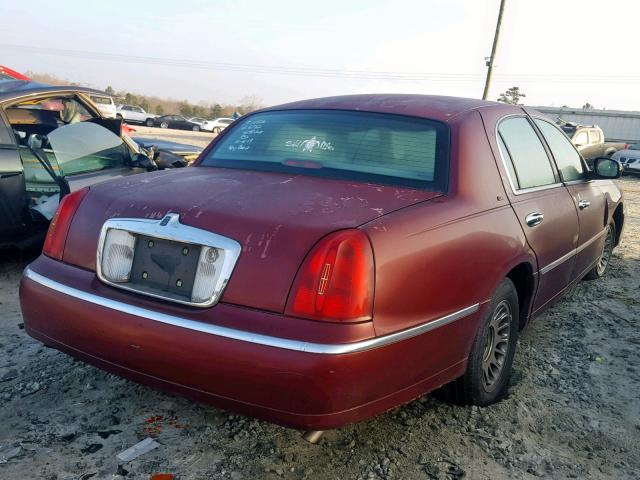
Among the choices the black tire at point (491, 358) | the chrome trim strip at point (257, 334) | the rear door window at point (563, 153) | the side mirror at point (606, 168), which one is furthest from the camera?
the side mirror at point (606, 168)

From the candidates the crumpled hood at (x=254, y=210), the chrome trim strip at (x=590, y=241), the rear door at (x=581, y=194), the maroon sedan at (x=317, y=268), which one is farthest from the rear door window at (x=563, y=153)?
the crumpled hood at (x=254, y=210)

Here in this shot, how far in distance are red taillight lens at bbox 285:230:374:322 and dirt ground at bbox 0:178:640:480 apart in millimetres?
767

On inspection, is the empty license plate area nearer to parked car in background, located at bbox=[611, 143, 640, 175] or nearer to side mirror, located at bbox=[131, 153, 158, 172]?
side mirror, located at bbox=[131, 153, 158, 172]

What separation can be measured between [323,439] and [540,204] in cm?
178

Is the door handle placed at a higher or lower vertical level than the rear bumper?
higher

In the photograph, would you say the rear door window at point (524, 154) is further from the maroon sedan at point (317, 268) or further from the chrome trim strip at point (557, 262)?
the chrome trim strip at point (557, 262)

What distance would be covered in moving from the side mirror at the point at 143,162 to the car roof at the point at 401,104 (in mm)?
2128

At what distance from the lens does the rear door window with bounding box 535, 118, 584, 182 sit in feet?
12.9

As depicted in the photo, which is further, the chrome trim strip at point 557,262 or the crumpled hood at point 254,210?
the chrome trim strip at point 557,262

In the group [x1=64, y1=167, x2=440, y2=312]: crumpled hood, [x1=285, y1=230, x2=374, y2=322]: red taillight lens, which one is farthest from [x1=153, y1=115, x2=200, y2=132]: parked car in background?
[x1=285, y1=230, x2=374, y2=322]: red taillight lens

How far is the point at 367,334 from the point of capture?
2.03m

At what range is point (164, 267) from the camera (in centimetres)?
225

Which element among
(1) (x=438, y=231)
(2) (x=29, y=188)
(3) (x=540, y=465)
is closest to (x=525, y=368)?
(3) (x=540, y=465)

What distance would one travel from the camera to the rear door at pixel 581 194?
3.93m
